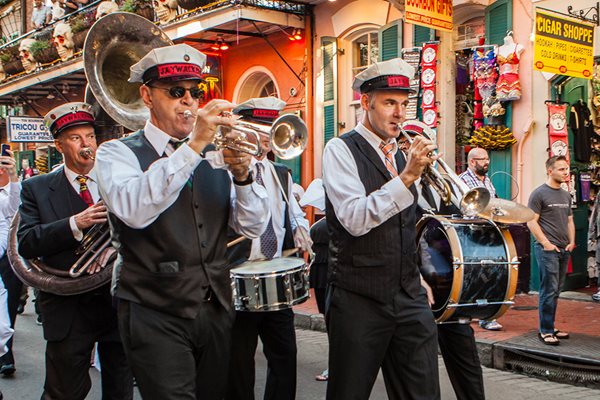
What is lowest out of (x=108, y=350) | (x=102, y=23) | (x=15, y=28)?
(x=108, y=350)

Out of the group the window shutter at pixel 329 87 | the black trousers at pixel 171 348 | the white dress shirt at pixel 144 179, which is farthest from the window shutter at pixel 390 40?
the black trousers at pixel 171 348

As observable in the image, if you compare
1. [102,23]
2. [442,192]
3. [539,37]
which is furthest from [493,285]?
[539,37]

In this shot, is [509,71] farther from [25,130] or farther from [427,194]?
[25,130]

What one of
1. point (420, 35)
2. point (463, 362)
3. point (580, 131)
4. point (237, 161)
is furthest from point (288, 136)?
point (420, 35)

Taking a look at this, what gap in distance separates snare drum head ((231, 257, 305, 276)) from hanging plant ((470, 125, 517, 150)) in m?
6.95

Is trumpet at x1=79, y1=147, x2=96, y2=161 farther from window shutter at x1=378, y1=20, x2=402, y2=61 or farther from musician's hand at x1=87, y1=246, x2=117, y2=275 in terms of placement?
window shutter at x1=378, y1=20, x2=402, y2=61

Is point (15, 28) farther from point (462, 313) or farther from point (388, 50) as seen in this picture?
point (462, 313)

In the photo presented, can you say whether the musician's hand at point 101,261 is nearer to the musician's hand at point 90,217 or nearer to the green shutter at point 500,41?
the musician's hand at point 90,217

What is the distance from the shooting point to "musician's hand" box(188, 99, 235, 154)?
3.05 metres

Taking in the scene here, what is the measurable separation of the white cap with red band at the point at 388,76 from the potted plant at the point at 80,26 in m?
17.2

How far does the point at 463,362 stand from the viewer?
16.2 ft

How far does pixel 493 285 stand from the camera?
15.2ft

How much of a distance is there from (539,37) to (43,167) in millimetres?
17140

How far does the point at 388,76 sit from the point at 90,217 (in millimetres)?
1902
